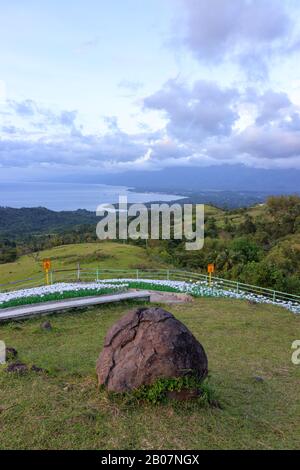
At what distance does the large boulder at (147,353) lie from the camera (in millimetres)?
5984

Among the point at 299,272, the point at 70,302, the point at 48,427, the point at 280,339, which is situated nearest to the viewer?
the point at 48,427

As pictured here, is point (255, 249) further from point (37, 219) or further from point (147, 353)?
point (37, 219)

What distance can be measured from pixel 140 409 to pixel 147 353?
2.49ft

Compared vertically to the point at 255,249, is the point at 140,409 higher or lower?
higher

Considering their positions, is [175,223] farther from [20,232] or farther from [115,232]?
[20,232]

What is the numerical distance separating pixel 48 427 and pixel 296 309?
593 inches

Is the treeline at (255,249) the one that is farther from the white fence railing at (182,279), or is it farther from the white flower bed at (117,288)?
the white flower bed at (117,288)

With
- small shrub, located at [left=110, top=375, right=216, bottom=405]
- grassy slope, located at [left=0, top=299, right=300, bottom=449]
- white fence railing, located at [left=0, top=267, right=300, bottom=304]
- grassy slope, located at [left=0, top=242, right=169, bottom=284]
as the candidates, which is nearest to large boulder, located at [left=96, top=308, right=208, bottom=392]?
small shrub, located at [left=110, top=375, right=216, bottom=405]

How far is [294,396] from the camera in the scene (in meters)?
7.27

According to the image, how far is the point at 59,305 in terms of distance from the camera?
14102 millimetres

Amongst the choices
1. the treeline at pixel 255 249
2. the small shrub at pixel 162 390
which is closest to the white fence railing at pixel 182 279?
the treeline at pixel 255 249

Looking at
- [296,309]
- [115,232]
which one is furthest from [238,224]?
[296,309]

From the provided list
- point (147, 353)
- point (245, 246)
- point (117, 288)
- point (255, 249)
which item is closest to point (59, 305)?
point (117, 288)

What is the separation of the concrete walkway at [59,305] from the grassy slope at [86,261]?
18.7 meters
